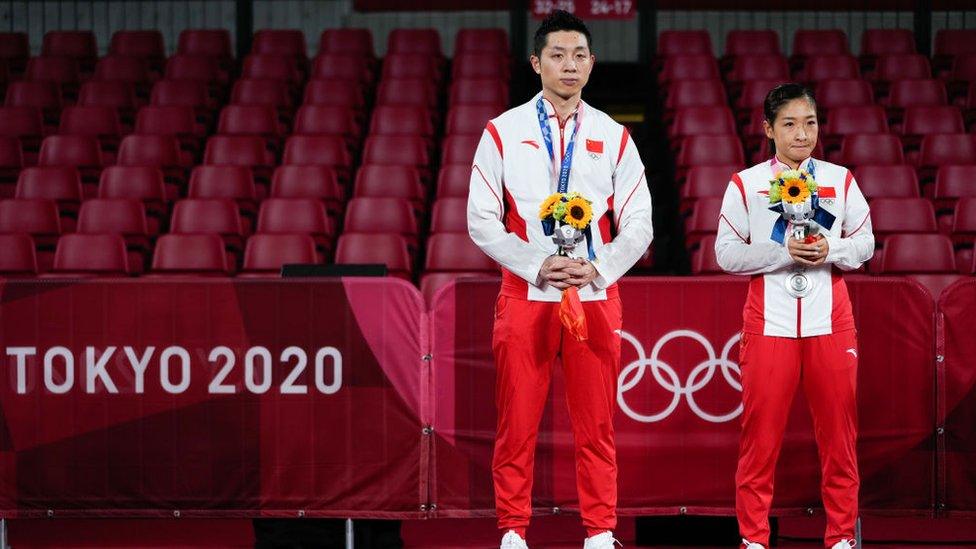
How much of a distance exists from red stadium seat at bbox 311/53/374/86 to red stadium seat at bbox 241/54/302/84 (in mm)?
221

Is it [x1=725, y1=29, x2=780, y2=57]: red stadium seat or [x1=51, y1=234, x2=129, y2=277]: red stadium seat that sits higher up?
[x1=725, y1=29, x2=780, y2=57]: red stadium seat

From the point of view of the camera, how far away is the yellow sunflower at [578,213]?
3324mm

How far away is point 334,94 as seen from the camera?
9.98 m

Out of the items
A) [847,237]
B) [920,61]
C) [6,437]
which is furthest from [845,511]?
[920,61]

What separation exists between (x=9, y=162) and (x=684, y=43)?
258 inches

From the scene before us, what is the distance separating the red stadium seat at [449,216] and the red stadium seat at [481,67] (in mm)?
2912

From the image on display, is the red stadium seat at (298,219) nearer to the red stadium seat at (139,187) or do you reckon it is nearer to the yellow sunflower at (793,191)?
the red stadium seat at (139,187)

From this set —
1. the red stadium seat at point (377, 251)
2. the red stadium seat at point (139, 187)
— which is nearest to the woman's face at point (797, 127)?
the red stadium seat at point (377, 251)

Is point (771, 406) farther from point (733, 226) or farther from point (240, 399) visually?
point (240, 399)

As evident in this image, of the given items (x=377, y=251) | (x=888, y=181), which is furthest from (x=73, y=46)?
(x=888, y=181)

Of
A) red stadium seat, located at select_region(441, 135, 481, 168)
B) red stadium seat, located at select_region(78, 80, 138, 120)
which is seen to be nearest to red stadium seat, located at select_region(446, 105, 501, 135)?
red stadium seat, located at select_region(441, 135, 481, 168)

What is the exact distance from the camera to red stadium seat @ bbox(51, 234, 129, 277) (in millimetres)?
7160

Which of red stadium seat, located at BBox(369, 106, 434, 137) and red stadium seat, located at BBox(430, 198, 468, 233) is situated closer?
red stadium seat, located at BBox(430, 198, 468, 233)

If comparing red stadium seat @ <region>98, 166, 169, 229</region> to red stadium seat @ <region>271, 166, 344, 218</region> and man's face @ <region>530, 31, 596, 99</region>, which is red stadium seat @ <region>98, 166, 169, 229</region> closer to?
red stadium seat @ <region>271, 166, 344, 218</region>
